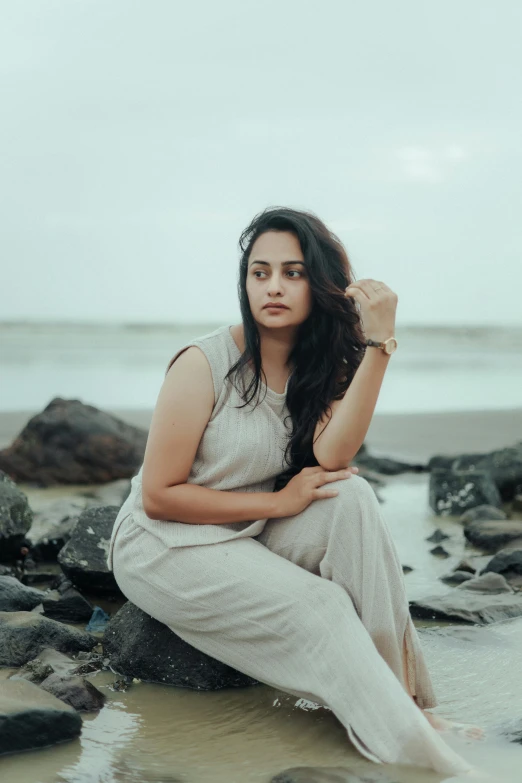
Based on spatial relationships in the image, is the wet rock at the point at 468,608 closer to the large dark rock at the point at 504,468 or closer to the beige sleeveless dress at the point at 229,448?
the beige sleeveless dress at the point at 229,448

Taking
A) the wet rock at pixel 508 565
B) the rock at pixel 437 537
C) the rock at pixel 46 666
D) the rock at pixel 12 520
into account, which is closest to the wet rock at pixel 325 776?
the rock at pixel 46 666

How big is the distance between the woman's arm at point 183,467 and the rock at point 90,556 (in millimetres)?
1294

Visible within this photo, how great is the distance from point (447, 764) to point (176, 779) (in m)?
0.83

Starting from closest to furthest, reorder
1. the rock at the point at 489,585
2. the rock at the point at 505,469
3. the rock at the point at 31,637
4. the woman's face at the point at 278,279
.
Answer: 1. the woman's face at the point at 278,279
2. the rock at the point at 31,637
3. the rock at the point at 489,585
4. the rock at the point at 505,469

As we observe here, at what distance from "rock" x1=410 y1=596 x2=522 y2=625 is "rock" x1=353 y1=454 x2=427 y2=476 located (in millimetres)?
4482

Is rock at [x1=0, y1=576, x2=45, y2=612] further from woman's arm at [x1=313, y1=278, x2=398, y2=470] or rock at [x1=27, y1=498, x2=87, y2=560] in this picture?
woman's arm at [x1=313, y1=278, x2=398, y2=470]

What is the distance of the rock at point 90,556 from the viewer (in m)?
4.91

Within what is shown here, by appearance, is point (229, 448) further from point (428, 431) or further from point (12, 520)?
point (428, 431)

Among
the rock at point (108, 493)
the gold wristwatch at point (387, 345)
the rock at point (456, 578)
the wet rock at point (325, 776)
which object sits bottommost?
the rock at point (108, 493)

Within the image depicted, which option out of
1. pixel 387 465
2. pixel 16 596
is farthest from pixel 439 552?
pixel 387 465

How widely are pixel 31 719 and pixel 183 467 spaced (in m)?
1.01

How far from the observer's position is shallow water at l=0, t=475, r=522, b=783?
10.0ft

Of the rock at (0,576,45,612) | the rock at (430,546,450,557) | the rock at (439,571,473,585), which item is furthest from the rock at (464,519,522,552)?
the rock at (0,576,45,612)

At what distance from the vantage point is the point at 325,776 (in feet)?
9.89
